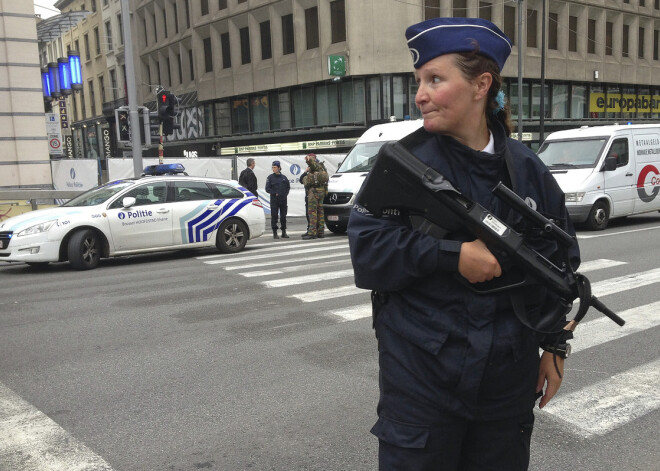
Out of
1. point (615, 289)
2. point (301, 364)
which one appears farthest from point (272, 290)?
point (615, 289)

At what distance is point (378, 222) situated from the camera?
1.83 metres

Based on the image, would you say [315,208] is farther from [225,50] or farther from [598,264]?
[225,50]

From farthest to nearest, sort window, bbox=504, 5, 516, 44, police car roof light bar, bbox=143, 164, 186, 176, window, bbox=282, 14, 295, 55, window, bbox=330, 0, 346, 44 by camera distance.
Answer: window, bbox=504, 5, 516, 44 → window, bbox=282, 14, 295, 55 → window, bbox=330, 0, 346, 44 → police car roof light bar, bbox=143, 164, 186, 176

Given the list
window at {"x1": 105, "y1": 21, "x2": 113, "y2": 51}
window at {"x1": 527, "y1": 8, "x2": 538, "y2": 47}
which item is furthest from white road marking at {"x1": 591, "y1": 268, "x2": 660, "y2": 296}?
window at {"x1": 105, "y1": 21, "x2": 113, "y2": 51}

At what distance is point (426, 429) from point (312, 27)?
31.7 meters

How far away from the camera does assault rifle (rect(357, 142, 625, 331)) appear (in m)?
1.73

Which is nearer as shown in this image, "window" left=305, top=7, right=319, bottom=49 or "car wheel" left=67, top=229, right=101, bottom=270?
"car wheel" left=67, top=229, right=101, bottom=270

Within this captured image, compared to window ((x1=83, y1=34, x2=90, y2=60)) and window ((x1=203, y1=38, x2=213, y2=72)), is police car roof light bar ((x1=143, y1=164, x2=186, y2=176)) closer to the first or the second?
window ((x1=203, y1=38, x2=213, y2=72))

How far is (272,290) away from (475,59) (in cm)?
673

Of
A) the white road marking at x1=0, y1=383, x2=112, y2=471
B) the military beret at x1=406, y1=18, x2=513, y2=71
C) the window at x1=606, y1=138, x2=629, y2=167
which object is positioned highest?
the military beret at x1=406, y1=18, x2=513, y2=71

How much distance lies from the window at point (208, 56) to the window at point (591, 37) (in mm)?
22245

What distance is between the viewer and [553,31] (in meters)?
35.1

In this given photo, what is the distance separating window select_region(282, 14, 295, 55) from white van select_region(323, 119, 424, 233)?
1872cm

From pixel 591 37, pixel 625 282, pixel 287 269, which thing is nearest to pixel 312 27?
pixel 591 37
